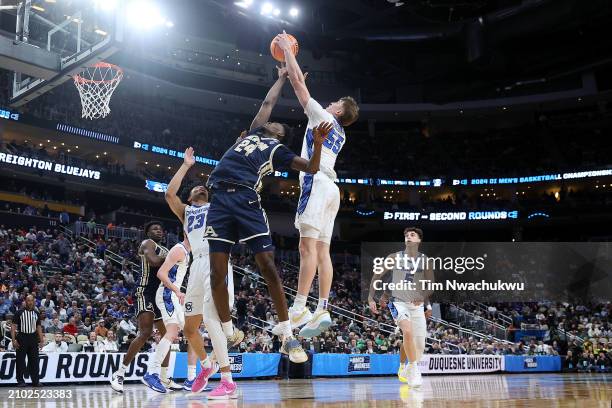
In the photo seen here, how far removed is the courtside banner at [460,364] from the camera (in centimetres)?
2138

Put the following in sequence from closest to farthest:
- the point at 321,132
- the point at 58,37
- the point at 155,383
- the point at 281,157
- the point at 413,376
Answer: the point at 321,132 → the point at 281,157 → the point at 155,383 → the point at 413,376 → the point at 58,37

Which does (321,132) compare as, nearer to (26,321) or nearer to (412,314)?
(412,314)

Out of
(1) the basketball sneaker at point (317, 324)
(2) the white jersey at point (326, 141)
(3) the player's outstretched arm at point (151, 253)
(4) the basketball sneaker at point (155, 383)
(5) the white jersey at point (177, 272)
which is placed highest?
(2) the white jersey at point (326, 141)

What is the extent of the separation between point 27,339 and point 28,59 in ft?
18.3

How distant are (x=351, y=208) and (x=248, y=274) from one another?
16.7 metres

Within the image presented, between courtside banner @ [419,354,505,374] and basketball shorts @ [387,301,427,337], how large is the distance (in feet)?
34.4

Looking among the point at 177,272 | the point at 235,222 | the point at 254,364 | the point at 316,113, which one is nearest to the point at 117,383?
the point at 177,272

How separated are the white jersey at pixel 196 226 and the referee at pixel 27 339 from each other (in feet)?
16.8

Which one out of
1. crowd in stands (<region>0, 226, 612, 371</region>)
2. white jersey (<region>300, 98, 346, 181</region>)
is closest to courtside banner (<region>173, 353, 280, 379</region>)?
crowd in stands (<region>0, 226, 612, 371</region>)

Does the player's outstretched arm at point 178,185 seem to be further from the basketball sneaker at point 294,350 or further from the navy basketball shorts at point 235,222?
the basketball sneaker at point 294,350

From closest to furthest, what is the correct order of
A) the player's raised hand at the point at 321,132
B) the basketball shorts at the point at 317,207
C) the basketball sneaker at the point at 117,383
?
the player's raised hand at the point at 321,132 → the basketball shorts at the point at 317,207 → the basketball sneaker at the point at 117,383

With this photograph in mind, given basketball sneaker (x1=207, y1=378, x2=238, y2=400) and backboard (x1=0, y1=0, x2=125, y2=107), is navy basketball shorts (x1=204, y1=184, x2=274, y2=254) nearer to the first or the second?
basketball sneaker (x1=207, y1=378, x2=238, y2=400)

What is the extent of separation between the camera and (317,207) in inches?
278

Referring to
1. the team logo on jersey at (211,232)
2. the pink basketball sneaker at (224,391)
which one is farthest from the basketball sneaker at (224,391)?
the team logo on jersey at (211,232)
